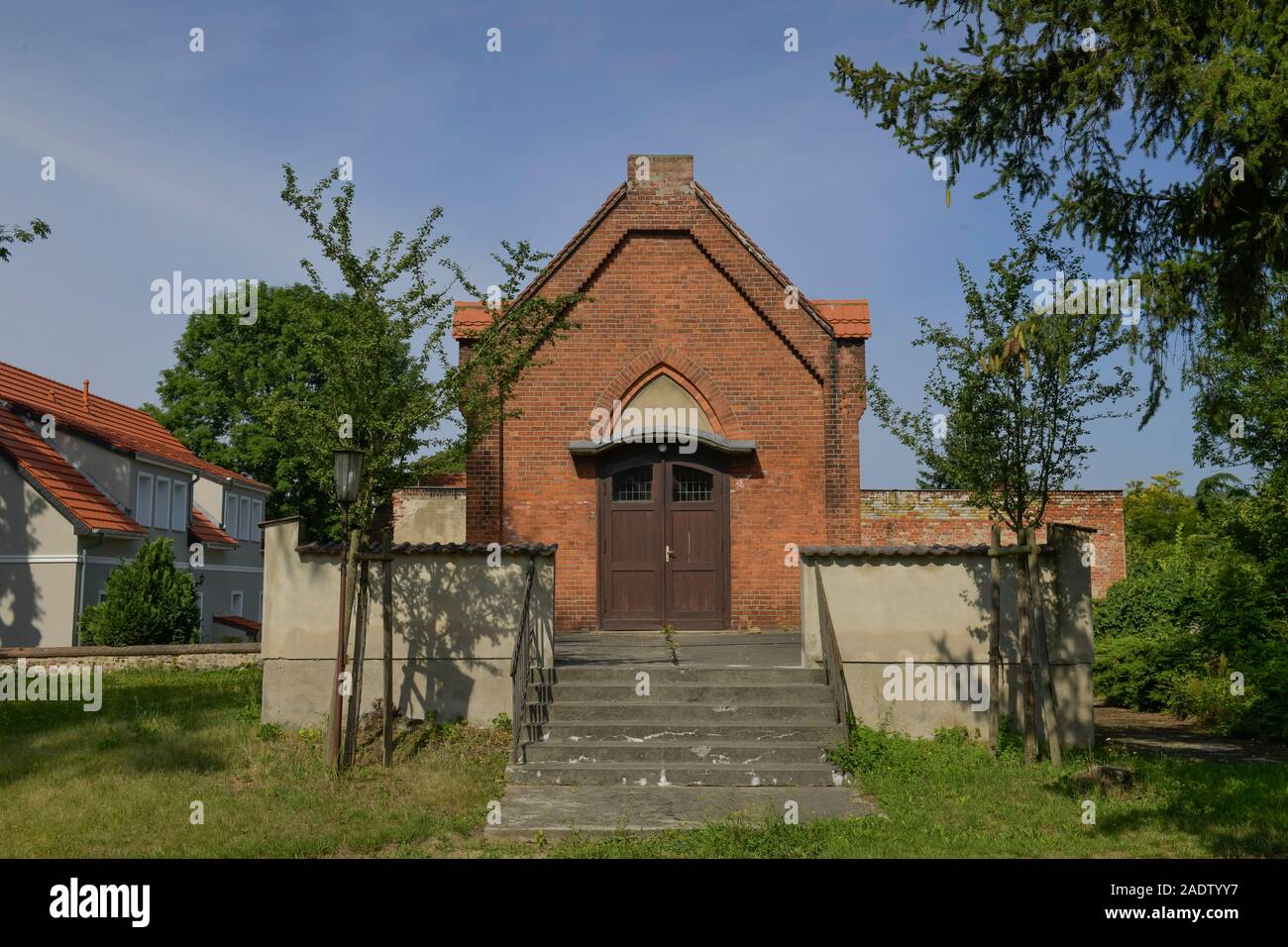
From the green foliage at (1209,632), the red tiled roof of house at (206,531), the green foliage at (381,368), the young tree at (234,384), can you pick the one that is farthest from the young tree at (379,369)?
the young tree at (234,384)

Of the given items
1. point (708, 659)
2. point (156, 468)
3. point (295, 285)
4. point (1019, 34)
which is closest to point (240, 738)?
point (708, 659)

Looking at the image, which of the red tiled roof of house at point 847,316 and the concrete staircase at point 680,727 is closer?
the concrete staircase at point 680,727

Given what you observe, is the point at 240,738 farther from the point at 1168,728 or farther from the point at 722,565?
the point at 1168,728

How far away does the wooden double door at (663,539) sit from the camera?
1559 centimetres

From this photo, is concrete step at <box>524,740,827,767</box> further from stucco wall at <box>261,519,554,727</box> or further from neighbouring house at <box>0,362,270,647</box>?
neighbouring house at <box>0,362,270,647</box>

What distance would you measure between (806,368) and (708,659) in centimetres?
588

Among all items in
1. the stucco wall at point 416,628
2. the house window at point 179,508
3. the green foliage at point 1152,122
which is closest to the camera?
the green foliage at point 1152,122

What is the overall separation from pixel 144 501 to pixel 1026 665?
23.1 metres

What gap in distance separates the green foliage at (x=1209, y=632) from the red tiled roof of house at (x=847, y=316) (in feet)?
20.4

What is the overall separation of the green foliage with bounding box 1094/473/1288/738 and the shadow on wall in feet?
68.3

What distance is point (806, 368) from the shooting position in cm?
1608

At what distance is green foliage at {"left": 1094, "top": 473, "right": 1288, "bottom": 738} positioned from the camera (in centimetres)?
1340

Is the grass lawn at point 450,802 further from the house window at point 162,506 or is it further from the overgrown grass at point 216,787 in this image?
the house window at point 162,506

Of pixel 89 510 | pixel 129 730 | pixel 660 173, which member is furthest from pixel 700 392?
pixel 89 510
